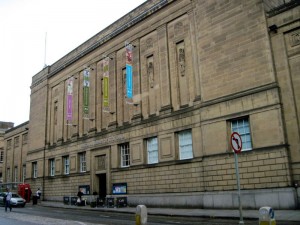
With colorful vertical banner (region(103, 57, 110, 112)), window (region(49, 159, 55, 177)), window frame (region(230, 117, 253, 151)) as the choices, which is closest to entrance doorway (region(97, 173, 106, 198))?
colorful vertical banner (region(103, 57, 110, 112))

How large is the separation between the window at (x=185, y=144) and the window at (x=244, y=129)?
→ 13.7 feet

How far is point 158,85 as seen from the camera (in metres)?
28.8

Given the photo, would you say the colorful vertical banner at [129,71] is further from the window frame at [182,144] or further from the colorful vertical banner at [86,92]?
the colorful vertical banner at [86,92]

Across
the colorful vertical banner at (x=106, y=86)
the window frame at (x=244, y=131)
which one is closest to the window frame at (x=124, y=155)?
the colorful vertical banner at (x=106, y=86)

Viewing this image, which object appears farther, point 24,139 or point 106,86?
point 24,139

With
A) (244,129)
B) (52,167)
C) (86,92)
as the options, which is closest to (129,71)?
(86,92)

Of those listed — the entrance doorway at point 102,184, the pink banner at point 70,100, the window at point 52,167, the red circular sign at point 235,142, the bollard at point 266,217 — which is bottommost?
the bollard at point 266,217

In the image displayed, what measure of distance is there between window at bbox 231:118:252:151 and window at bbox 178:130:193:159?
4.17 meters

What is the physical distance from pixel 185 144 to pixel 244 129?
217 inches

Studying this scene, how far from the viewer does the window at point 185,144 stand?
84.0 ft

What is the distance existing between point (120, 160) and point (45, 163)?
50.3ft

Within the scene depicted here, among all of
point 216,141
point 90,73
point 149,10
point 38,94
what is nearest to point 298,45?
point 216,141

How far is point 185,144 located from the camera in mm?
25969

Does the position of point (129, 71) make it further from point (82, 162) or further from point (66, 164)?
point (66, 164)
